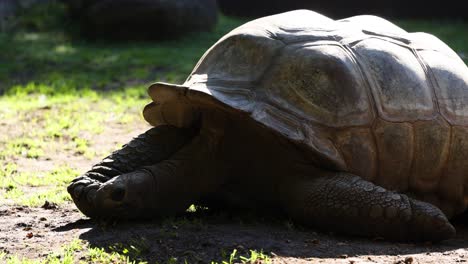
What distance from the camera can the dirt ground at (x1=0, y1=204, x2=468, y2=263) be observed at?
135 inches

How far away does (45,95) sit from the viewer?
8.10m

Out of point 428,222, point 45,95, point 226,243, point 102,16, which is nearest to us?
point 226,243

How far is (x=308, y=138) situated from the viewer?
383 centimetres

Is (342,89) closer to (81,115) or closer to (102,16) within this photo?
(81,115)

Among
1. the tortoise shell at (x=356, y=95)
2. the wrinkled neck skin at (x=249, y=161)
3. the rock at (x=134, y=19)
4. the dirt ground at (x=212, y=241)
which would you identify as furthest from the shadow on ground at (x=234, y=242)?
the rock at (x=134, y=19)

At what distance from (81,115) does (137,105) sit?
0.57 metres

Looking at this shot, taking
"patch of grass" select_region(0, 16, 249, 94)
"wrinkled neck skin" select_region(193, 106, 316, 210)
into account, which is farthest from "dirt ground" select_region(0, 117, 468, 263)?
"patch of grass" select_region(0, 16, 249, 94)

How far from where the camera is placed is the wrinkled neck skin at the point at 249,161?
3.92m

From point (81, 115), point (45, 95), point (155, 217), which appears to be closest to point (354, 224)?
point (155, 217)

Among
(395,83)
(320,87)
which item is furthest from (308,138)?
(395,83)

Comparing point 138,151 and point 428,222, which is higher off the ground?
point 138,151

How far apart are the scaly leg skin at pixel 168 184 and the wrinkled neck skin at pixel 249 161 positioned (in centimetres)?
2

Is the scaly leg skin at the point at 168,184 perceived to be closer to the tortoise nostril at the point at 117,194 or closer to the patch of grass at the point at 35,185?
the tortoise nostril at the point at 117,194

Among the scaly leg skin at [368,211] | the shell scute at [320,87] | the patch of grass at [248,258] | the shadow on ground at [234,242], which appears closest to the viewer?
the patch of grass at [248,258]
